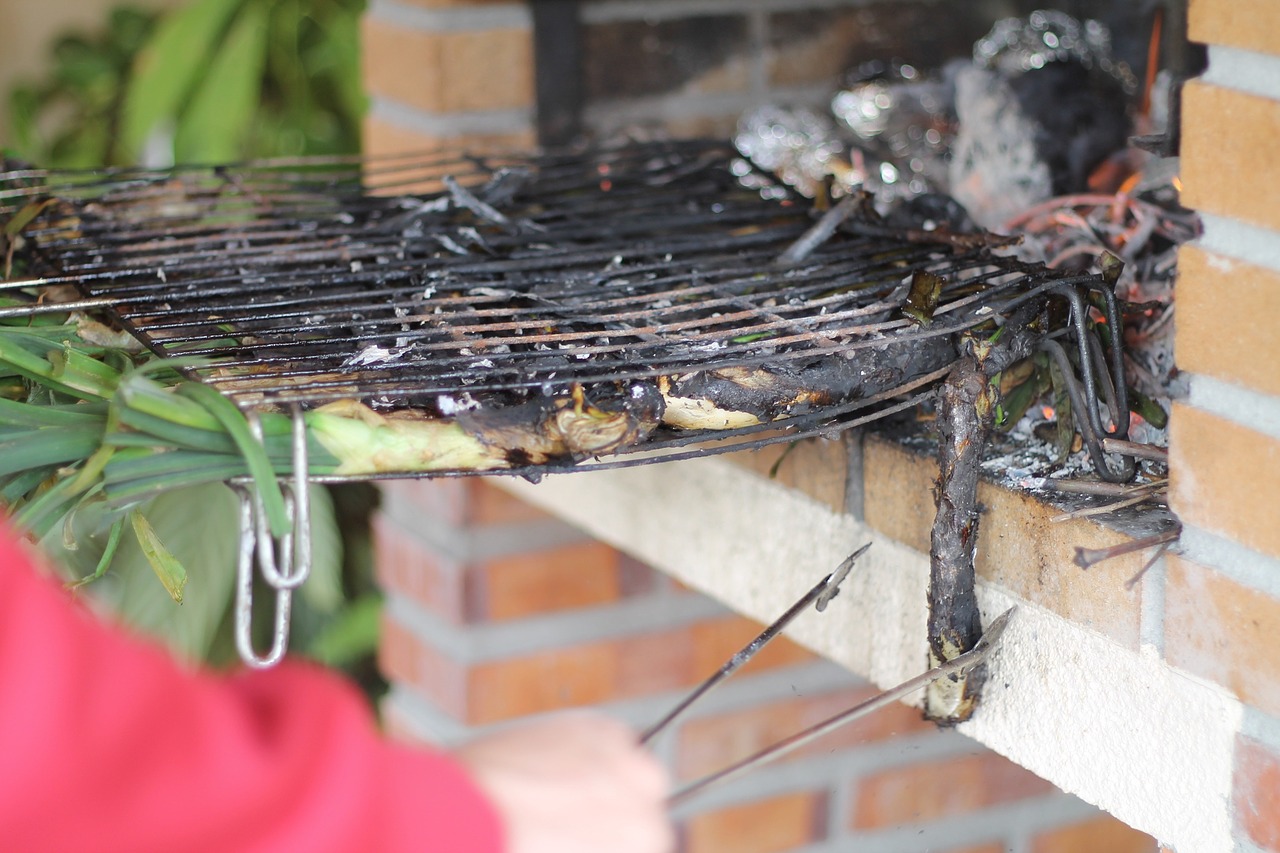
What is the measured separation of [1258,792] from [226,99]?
1718mm

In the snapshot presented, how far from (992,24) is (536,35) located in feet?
1.80

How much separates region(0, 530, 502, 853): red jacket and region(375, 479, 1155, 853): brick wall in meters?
0.94

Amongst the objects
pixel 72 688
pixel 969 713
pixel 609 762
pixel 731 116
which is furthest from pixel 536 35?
pixel 72 688

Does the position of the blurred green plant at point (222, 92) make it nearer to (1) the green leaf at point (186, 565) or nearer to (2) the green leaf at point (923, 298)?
(1) the green leaf at point (186, 565)

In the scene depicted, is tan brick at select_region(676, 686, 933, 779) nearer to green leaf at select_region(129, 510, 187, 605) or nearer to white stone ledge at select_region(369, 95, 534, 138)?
white stone ledge at select_region(369, 95, 534, 138)

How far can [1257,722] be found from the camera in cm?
65

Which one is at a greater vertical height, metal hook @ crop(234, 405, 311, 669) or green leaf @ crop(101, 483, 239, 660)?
metal hook @ crop(234, 405, 311, 669)

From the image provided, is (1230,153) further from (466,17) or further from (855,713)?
(466,17)

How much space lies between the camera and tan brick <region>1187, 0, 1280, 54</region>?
1.98 feet

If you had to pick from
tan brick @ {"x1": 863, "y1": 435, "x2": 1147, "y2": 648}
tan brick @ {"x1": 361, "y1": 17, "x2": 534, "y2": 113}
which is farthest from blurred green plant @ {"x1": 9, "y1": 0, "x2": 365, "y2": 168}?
tan brick @ {"x1": 863, "y1": 435, "x2": 1147, "y2": 648}

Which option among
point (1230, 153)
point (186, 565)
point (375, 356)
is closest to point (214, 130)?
point (186, 565)

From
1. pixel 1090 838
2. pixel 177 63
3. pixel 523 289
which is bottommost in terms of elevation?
pixel 1090 838

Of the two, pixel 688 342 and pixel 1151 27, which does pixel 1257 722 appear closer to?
pixel 688 342

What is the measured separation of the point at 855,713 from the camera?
2.30ft
